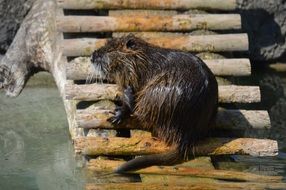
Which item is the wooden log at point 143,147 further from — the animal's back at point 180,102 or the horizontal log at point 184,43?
the horizontal log at point 184,43

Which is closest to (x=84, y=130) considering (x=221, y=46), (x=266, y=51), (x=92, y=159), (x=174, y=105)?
(x=92, y=159)

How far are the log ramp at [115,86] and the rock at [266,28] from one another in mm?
1273

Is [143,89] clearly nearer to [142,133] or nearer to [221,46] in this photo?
[142,133]

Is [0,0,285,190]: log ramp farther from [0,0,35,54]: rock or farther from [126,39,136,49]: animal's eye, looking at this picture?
[0,0,35,54]: rock

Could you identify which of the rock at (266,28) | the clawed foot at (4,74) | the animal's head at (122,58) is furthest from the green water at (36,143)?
the rock at (266,28)

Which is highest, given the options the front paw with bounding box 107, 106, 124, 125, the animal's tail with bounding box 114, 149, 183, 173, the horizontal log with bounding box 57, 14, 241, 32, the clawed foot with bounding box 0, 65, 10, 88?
the horizontal log with bounding box 57, 14, 241, 32

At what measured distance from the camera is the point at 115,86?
16.9ft

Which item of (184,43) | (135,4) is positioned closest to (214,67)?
(184,43)

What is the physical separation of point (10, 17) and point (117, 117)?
126 inches

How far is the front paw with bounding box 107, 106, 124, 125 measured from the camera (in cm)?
480

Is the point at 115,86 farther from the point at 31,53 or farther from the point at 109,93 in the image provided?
the point at 31,53

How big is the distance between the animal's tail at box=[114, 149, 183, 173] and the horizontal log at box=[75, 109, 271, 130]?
316mm

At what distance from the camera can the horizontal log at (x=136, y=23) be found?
231 inches

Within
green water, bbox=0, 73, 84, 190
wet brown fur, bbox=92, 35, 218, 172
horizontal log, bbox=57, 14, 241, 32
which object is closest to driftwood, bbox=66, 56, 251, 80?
horizontal log, bbox=57, 14, 241, 32
